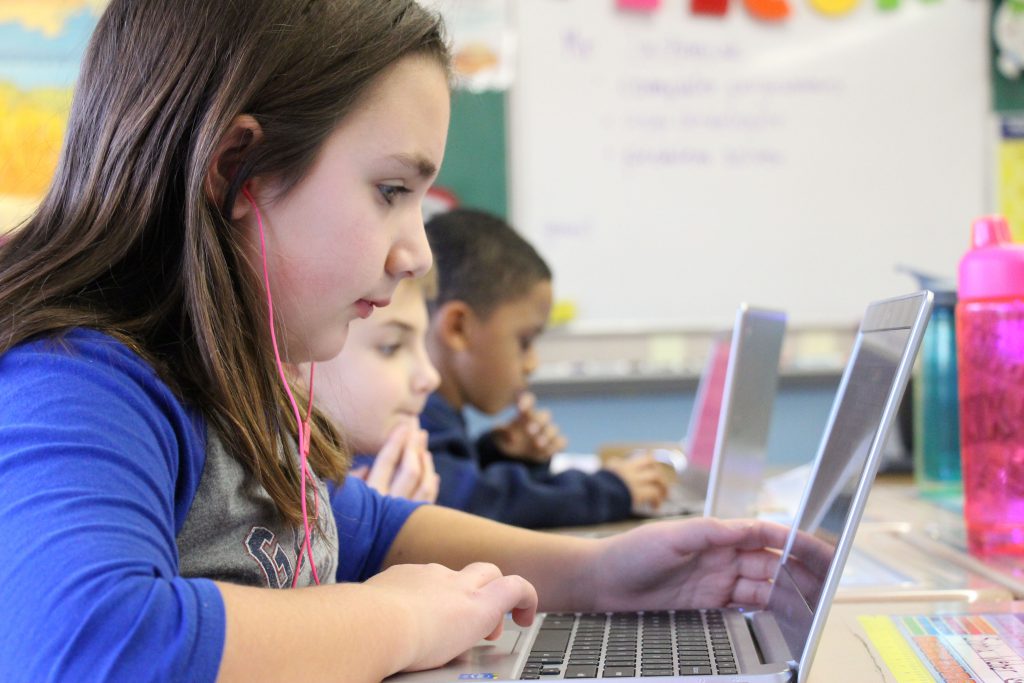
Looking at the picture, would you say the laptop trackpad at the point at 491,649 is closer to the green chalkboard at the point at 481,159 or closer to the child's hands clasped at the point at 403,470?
the child's hands clasped at the point at 403,470

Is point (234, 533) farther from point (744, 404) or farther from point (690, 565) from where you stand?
point (744, 404)

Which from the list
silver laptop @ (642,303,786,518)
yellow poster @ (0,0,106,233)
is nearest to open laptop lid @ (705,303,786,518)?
silver laptop @ (642,303,786,518)

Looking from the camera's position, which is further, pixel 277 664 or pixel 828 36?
pixel 828 36

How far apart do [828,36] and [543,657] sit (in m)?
2.43

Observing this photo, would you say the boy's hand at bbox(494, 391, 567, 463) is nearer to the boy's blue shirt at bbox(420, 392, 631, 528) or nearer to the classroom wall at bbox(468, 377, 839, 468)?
the boy's blue shirt at bbox(420, 392, 631, 528)

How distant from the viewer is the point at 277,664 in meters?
0.51

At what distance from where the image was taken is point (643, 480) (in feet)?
4.89

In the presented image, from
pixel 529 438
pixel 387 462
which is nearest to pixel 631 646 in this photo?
pixel 387 462

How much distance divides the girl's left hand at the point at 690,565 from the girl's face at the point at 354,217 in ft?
0.93

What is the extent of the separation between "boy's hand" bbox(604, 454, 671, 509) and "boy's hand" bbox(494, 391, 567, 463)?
0.29 m

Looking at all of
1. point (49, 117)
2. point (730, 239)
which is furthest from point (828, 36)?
point (49, 117)

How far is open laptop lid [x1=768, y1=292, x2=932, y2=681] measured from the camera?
0.59 metres

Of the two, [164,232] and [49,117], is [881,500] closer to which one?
[164,232]

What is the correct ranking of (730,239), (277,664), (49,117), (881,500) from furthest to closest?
(730,239) < (49,117) < (881,500) < (277,664)
